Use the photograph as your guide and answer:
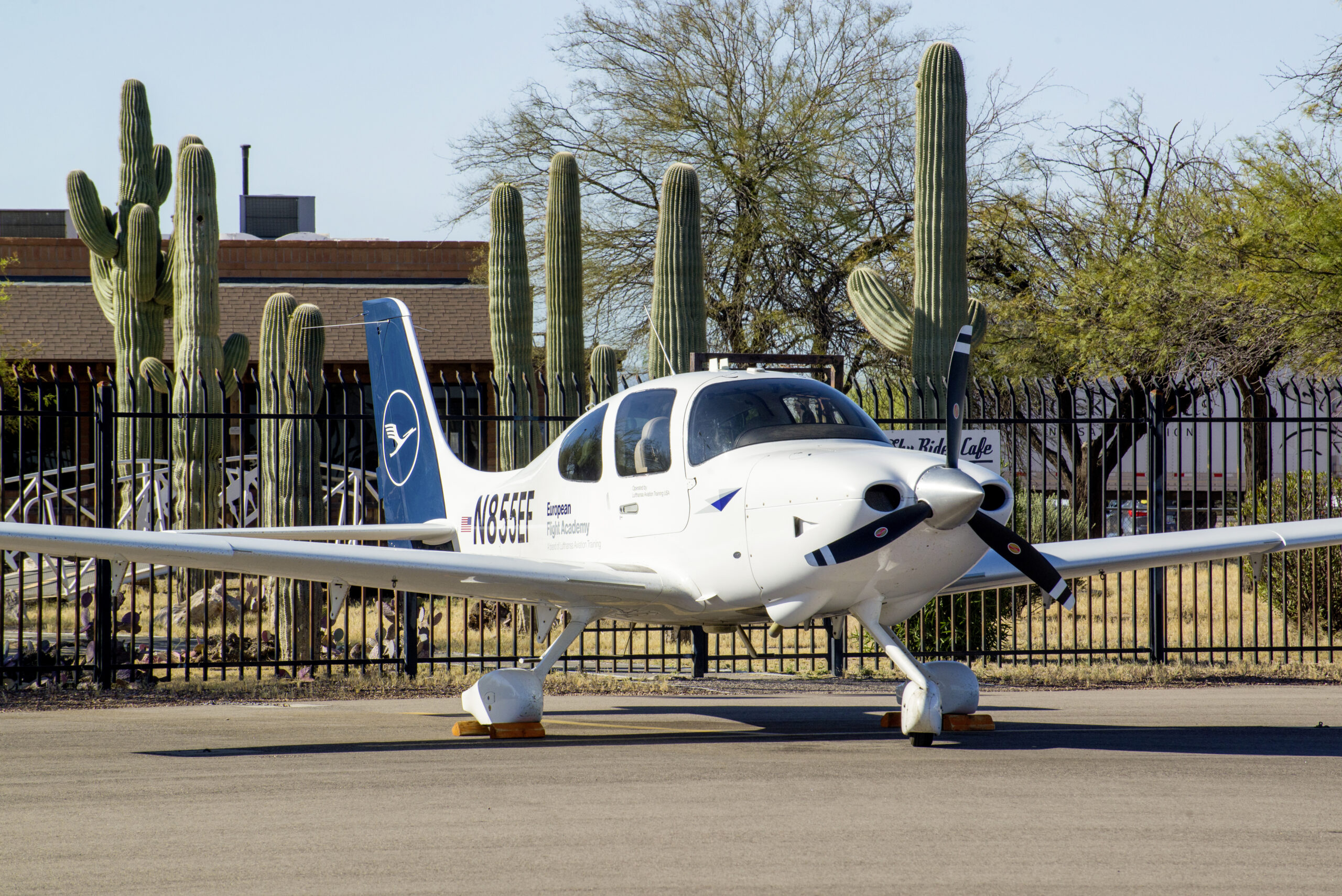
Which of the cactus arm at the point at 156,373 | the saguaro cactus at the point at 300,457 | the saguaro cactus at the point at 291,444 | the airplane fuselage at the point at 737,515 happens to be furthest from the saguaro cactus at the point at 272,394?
the airplane fuselage at the point at 737,515

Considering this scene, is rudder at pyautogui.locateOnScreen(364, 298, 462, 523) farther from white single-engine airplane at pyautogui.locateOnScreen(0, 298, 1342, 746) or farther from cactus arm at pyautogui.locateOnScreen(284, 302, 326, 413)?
cactus arm at pyautogui.locateOnScreen(284, 302, 326, 413)

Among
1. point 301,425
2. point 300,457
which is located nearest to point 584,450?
point 300,457

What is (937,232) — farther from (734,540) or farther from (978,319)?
(734,540)

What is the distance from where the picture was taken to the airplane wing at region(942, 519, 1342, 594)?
8.80m

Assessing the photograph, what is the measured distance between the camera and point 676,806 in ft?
19.9

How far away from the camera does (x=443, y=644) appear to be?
16.9m

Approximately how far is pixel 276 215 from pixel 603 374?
42.8 metres

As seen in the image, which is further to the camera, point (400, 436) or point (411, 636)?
point (411, 636)

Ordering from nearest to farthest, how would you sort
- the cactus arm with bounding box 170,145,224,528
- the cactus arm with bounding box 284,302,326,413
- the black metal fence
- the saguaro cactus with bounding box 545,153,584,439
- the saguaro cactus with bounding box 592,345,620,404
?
the black metal fence → the saguaro cactus with bounding box 592,345,620,404 → the cactus arm with bounding box 284,302,326,413 → the saguaro cactus with bounding box 545,153,584,439 → the cactus arm with bounding box 170,145,224,528

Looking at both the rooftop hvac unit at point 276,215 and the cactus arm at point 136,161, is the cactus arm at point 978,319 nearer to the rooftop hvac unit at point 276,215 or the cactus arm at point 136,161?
the cactus arm at point 136,161

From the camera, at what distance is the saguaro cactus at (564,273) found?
1670cm

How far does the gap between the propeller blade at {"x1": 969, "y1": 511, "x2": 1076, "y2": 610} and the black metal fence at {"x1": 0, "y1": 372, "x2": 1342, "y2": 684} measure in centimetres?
137

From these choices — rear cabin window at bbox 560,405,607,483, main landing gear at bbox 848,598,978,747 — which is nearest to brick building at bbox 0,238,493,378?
rear cabin window at bbox 560,405,607,483

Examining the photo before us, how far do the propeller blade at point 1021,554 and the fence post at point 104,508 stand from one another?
294 inches
